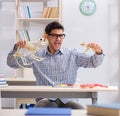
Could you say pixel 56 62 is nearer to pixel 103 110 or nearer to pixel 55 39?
pixel 55 39

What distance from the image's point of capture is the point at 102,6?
16.4ft

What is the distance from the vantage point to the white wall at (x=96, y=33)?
498cm

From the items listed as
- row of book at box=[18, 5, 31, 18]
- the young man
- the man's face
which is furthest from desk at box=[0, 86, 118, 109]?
row of book at box=[18, 5, 31, 18]

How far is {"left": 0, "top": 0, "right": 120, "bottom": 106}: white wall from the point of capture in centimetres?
498

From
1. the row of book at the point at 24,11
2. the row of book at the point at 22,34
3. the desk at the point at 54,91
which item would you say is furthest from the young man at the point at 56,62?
the row of book at the point at 24,11

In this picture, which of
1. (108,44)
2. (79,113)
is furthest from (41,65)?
(108,44)

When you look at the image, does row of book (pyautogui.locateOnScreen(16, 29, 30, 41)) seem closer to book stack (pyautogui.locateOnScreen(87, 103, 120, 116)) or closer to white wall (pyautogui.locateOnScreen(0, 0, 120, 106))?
white wall (pyautogui.locateOnScreen(0, 0, 120, 106))

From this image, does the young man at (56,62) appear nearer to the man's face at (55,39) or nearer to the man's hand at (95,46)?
the man's face at (55,39)

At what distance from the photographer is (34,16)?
16.4 feet

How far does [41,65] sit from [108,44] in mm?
2253

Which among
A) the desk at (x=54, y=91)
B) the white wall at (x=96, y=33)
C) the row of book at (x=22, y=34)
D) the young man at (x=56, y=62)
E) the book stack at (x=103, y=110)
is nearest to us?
the book stack at (x=103, y=110)

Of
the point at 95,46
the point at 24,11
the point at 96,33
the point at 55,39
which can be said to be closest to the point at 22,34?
the point at 24,11

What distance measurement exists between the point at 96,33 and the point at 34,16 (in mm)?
1075

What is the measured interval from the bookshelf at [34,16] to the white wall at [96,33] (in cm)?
22
